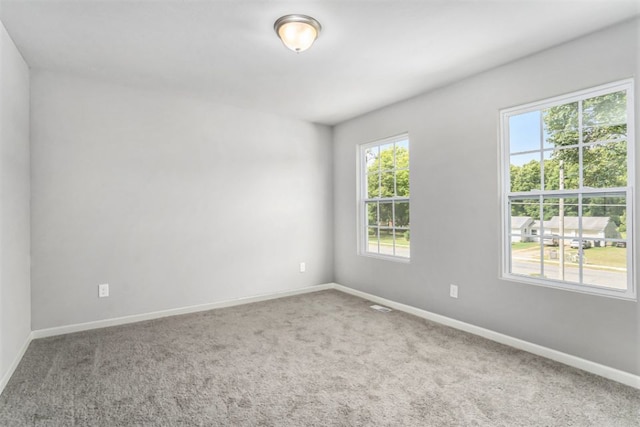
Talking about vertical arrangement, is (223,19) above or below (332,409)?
above

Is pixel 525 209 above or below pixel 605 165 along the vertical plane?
below

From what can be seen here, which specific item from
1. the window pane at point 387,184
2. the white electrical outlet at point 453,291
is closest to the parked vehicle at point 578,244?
the white electrical outlet at point 453,291

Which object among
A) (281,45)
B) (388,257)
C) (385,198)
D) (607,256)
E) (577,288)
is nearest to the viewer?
(607,256)

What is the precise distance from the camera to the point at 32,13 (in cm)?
230

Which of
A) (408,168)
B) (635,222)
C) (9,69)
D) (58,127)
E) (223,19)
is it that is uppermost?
(223,19)

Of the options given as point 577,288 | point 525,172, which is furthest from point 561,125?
point 577,288

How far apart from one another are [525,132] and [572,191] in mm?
672

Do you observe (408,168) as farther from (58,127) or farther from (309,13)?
(58,127)

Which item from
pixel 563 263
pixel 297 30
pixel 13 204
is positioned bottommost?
pixel 563 263

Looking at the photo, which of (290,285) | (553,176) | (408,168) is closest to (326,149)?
(408,168)

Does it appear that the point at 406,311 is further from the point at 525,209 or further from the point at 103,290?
the point at 103,290

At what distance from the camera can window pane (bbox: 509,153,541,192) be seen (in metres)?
2.95

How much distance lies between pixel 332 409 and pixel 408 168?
9.35ft

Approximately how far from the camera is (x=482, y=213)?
3.26m
